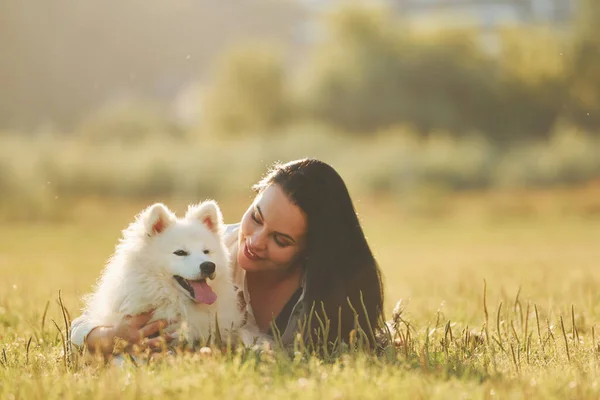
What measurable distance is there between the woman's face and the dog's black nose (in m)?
0.46

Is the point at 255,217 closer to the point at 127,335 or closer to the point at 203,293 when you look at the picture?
the point at 203,293

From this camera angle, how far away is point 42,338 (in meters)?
4.39

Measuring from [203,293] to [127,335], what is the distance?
1.32ft

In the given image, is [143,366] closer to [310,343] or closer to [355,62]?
[310,343]

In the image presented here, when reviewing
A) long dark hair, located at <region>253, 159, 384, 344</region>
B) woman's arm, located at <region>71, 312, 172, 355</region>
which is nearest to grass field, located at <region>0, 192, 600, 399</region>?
woman's arm, located at <region>71, 312, 172, 355</region>

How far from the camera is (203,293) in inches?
146

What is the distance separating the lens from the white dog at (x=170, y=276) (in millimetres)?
3713

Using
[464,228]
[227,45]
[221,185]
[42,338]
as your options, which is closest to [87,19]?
[227,45]

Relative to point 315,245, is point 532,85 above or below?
above

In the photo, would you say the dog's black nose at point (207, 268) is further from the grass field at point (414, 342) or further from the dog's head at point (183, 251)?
the grass field at point (414, 342)

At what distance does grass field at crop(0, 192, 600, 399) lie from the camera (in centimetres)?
299

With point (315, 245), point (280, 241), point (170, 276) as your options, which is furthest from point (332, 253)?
point (170, 276)

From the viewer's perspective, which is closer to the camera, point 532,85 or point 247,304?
point 247,304

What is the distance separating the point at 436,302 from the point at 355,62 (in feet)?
49.3
